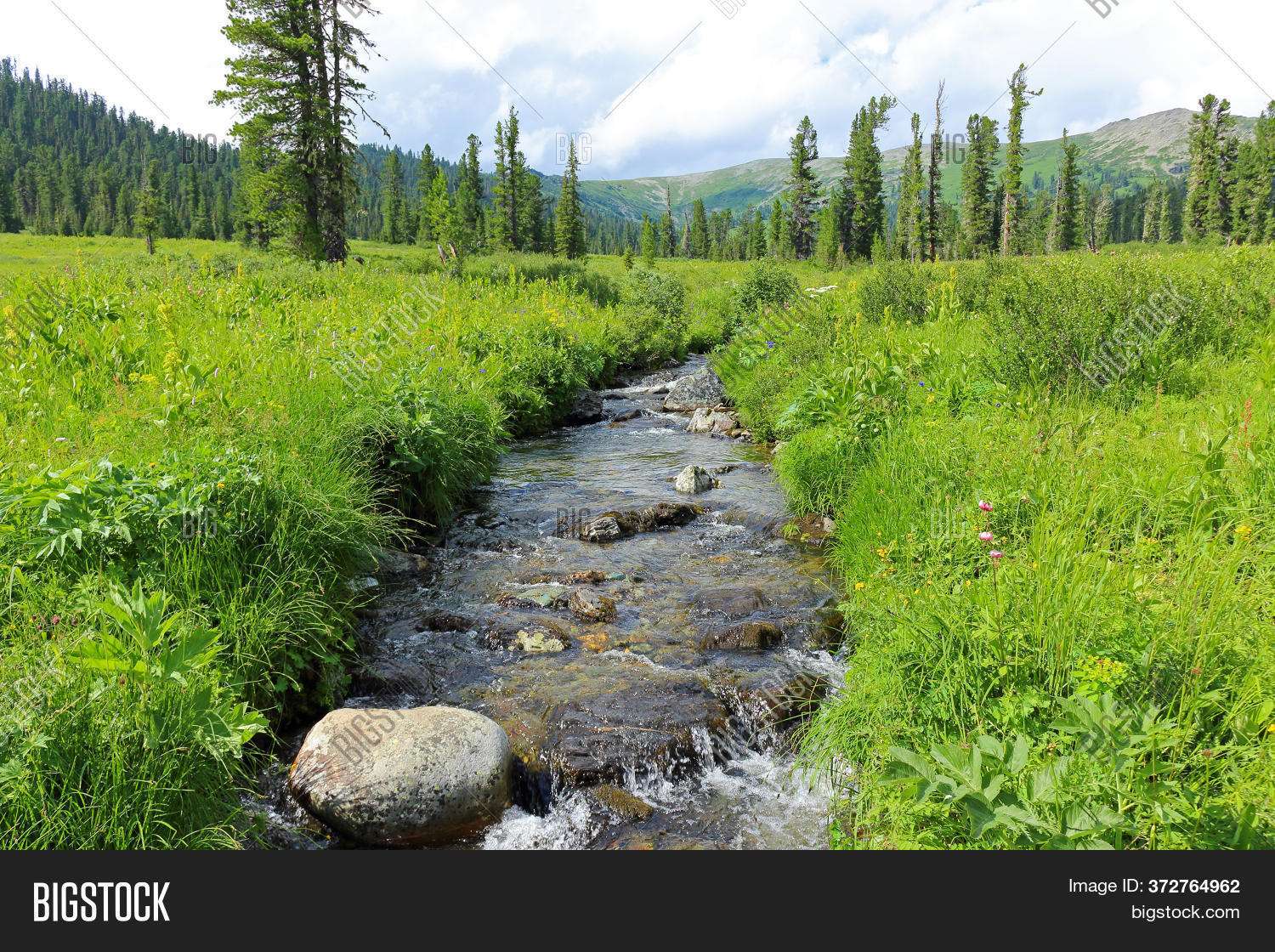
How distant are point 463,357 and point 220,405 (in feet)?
20.5

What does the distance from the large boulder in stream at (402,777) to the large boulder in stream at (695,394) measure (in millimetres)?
12859

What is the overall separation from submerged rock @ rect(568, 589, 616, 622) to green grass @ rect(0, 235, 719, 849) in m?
1.81

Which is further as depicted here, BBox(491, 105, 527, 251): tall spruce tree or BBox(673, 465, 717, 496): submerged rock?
BBox(491, 105, 527, 251): tall spruce tree

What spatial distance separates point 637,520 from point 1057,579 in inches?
223

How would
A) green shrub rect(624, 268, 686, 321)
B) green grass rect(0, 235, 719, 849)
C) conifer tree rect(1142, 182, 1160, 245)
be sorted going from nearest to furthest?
green grass rect(0, 235, 719, 849) < green shrub rect(624, 268, 686, 321) < conifer tree rect(1142, 182, 1160, 245)

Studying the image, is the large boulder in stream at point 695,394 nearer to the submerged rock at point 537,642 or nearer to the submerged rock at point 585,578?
the submerged rock at point 585,578

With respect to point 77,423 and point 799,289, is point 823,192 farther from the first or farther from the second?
point 77,423

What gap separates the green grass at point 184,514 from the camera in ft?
9.39

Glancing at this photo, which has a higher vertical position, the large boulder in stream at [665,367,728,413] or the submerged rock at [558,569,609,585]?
the large boulder in stream at [665,367,728,413]

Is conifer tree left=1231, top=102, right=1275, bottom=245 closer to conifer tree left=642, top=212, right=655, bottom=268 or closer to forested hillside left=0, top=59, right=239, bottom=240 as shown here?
conifer tree left=642, top=212, right=655, bottom=268

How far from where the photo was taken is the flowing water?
13.7 ft

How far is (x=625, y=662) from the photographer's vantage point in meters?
5.68

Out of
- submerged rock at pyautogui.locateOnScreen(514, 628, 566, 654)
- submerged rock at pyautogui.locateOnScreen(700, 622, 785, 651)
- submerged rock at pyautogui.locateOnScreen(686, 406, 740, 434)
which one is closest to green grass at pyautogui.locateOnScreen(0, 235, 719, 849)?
submerged rock at pyautogui.locateOnScreen(514, 628, 566, 654)

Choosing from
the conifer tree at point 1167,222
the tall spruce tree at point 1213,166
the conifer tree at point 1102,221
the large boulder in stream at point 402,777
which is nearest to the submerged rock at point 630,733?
the large boulder in stream at point 402,777
